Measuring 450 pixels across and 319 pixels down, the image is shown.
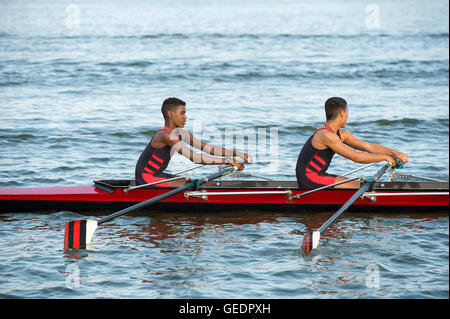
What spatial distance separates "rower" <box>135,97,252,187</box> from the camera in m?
9.20

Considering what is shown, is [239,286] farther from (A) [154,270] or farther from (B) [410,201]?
(B) [410,201]

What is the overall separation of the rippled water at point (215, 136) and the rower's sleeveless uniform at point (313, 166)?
56 centimetres

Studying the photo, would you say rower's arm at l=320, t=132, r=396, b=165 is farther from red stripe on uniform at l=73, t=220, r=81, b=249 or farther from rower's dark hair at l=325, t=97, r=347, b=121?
red stripe on uniform at l=73, t=220, r=81, b=249

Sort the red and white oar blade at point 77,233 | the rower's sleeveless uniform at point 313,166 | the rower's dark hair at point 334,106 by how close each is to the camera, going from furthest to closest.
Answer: the rower's sleeveless uniform at point 313,166 → the rower's dark hair at point 334,106 → the red and white oar blade at point 77,233

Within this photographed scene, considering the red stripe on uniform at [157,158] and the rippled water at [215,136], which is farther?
the red stripe on uniform at [157,158]

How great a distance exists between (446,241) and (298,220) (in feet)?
6.73

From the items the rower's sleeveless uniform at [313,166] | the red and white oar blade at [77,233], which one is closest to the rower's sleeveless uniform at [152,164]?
the red and white oar blade at [77,233]

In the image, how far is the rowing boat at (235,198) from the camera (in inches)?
364

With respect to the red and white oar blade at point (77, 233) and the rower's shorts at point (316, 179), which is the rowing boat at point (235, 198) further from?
the red and white oar blade at point (77, 233)

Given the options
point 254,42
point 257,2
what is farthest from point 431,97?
point 257,2

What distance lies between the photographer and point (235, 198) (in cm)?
954

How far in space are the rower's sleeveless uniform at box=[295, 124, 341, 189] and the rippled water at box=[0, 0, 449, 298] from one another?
0.56 meters

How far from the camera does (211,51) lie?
3234cm

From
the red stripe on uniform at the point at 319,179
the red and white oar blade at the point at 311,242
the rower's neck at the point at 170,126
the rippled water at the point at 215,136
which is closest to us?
the rippled water at the point at 215,136
